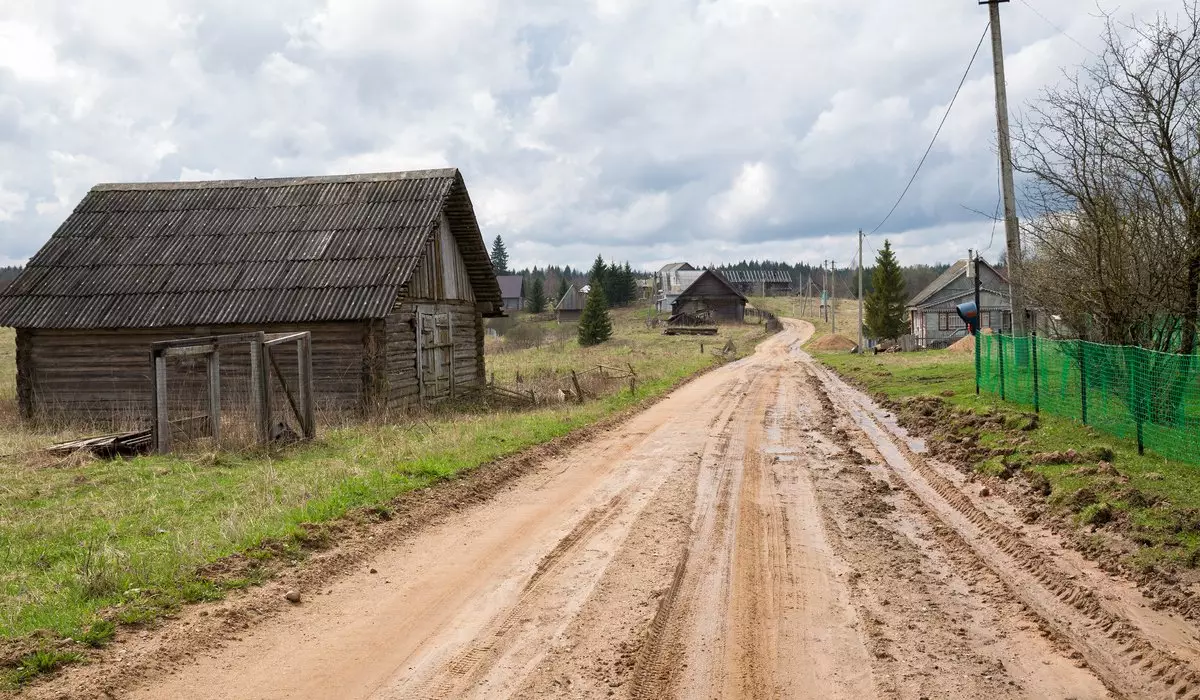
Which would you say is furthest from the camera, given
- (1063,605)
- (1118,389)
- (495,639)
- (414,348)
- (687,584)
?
(414,348)

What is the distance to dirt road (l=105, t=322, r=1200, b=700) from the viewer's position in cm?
498

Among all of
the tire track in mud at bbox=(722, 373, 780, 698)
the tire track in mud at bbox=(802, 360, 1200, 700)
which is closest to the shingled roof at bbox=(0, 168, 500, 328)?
the tire track in mud at bbox=(722, 373, 780, 698)

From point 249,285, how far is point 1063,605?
1852cm

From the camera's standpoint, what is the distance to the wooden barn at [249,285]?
1977 cm

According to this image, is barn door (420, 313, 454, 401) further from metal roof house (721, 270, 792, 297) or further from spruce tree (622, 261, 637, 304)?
metal roof house (721, 270, 792, 297)

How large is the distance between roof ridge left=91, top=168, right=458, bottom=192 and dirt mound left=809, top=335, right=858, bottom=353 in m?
37.3

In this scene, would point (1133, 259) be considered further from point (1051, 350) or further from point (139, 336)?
point (139, 336)

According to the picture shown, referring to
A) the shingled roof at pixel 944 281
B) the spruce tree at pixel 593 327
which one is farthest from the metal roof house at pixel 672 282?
the shingled roof at pixel 944 281

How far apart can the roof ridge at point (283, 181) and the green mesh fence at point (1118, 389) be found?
564 inches

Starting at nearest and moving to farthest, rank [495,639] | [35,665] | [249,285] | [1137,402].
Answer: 1. [35,665]
2. [495,639]
3. [1137,402]
4. [249,285]

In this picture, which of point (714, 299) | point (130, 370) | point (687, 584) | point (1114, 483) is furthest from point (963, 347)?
point (714, 299)

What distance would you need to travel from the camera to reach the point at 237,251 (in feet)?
70.5

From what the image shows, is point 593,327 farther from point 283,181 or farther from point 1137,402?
point 1137,402

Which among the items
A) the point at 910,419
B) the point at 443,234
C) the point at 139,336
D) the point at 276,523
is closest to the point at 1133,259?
the point at 910,419
